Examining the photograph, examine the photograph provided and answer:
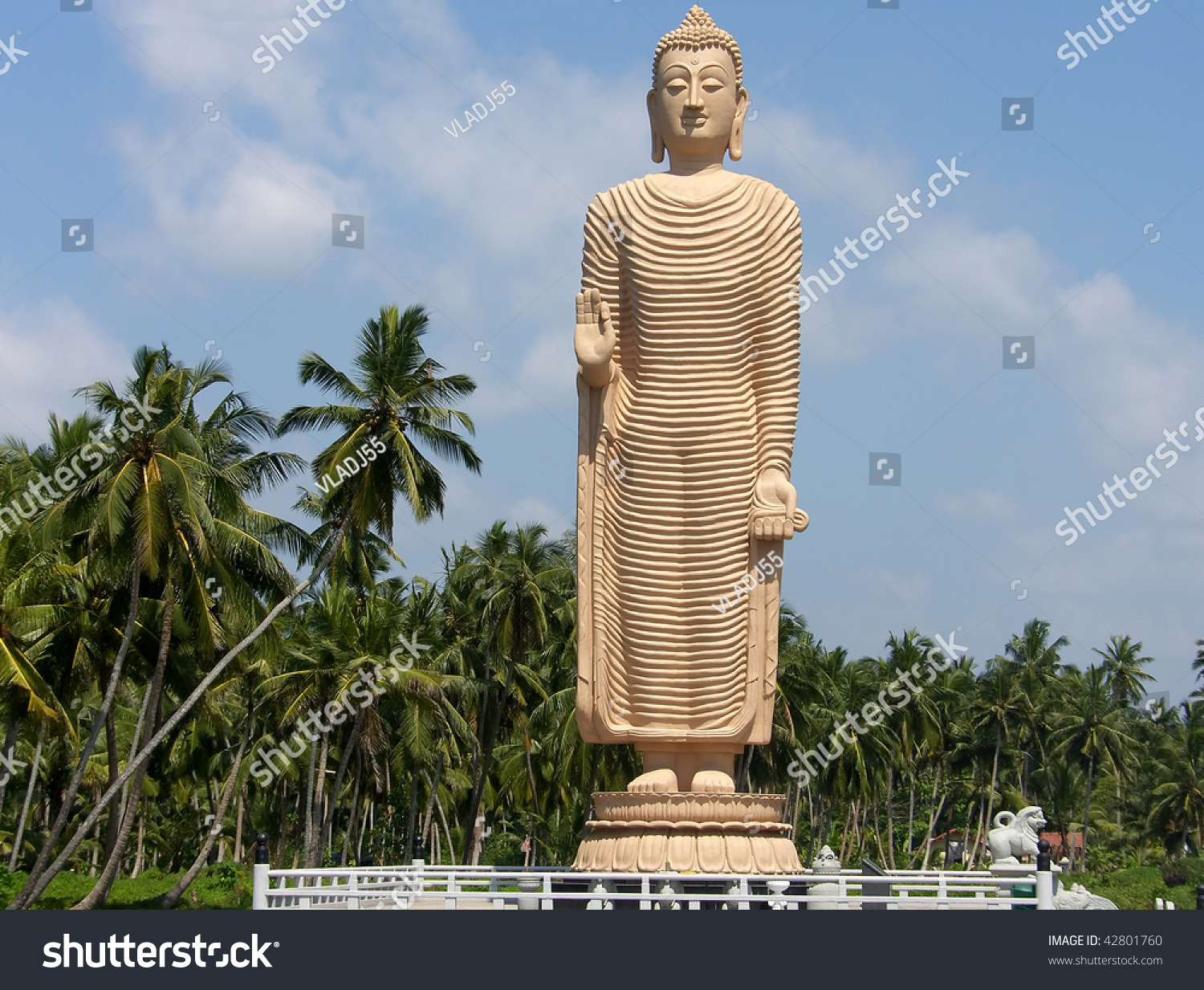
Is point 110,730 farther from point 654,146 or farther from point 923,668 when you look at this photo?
point 923,668

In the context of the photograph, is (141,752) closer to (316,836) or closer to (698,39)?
(316,836)

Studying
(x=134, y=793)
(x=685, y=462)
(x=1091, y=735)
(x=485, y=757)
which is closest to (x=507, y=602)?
(x=485, y=757)

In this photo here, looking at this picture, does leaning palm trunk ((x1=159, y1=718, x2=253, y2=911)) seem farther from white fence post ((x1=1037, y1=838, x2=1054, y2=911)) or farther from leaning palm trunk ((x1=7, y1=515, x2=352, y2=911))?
white fence post ((x1=1037, y1=838, x2=1054, y2=911))

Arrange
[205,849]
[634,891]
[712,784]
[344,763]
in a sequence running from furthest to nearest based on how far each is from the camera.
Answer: [205,849], [344,763], [712,784], [634,891]

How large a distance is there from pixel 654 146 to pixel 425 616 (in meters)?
18.1

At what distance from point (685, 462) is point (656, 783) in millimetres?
3527

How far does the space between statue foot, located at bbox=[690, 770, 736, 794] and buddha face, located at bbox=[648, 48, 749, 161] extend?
23.0 ft

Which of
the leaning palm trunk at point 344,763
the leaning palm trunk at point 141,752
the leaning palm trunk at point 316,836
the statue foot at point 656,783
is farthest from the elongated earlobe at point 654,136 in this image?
the leaning palm trunk at point 316,836

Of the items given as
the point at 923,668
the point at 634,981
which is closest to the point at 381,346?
the point at 634,981

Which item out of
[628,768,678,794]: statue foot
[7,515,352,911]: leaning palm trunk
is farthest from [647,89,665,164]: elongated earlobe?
[7,515,352,911]: leaning palm trunk

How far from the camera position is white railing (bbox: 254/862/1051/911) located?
12.9 m

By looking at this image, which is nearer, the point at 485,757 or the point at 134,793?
the point at 134,793

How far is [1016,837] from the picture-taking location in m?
16.0

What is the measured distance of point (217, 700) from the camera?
33531mm
